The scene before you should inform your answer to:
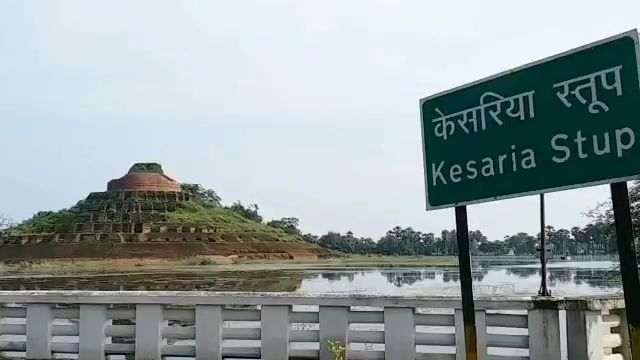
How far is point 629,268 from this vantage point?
10.4 ft

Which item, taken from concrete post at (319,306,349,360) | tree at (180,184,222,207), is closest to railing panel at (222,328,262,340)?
concrete post at (319,306,349,360)

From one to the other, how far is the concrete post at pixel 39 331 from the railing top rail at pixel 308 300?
0.36 feet

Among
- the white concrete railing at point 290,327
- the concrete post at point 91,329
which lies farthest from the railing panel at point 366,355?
the concrete post at point 91,329

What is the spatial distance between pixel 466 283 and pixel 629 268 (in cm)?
117

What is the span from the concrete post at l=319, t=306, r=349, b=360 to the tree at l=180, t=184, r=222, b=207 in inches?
4454

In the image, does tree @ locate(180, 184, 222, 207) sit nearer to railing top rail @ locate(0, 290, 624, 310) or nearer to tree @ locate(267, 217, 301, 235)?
tree @ locate(267, 217, 301, 235)

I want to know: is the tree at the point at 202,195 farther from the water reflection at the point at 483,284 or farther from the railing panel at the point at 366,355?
the railing panel at the point at 366,355

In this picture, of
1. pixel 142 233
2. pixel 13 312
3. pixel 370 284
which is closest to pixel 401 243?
pixel 142 233

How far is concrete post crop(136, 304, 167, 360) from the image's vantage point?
7.13 m

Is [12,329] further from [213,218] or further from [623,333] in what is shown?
[213,218]

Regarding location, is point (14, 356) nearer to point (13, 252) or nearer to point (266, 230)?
point (13, 252)

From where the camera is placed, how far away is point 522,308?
20.5 feet

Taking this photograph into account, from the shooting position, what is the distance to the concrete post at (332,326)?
21.9 ft

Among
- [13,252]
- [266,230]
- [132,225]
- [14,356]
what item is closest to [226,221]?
[266,230]
